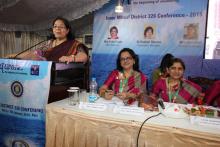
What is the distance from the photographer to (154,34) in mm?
3096

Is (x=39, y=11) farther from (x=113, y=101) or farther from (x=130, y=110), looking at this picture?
(x=130, y=110)

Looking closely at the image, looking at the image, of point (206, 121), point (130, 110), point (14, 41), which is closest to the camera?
point (206, 121)

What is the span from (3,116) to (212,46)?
9.26 ft

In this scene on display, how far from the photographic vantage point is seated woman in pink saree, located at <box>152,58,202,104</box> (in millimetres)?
1807

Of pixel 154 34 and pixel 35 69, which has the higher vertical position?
pixel 154 34

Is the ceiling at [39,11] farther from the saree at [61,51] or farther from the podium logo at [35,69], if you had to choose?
the podium logo at [35,69]

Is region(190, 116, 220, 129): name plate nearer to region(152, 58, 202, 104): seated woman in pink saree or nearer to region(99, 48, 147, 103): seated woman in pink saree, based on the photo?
region(152, 58, 202, 104): seated woman in pink saree

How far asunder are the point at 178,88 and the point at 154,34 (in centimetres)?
145

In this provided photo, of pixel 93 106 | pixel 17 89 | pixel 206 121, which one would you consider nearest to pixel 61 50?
pixel 17 89

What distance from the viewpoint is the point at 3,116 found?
5.94 ft

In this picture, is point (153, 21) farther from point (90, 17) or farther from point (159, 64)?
point (90, 17)

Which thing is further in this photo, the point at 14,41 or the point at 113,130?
the point at 14,41

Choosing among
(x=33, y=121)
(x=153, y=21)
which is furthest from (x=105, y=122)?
(x=153, y=21)

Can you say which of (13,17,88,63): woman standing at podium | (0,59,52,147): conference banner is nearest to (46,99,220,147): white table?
(0,59,52,147): conference banner
